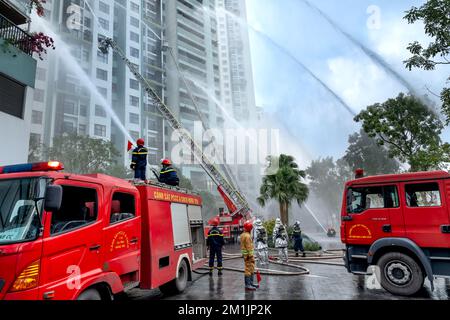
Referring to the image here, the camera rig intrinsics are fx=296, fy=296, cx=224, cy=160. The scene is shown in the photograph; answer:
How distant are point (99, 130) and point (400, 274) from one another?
1878 inches

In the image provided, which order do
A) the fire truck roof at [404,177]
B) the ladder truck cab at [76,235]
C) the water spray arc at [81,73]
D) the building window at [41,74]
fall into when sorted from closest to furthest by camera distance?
the ladder truck cab at [76,235] < the fire truck roof at [404,177] < the building window at [41,74] < the water spray arc at [81,73]

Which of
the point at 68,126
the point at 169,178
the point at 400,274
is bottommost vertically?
the point at 400,274

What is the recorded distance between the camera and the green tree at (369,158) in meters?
40.2

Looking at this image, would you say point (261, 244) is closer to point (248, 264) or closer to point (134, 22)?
point (248, 264)

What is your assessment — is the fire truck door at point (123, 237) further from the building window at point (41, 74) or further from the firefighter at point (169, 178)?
the building window at point (41, 74)

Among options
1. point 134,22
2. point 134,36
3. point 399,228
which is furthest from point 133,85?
point 399,228

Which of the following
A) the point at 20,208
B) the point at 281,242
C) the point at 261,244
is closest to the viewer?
the point at 20,208

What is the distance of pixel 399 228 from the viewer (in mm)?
7258

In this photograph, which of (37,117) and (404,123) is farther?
(37,117)

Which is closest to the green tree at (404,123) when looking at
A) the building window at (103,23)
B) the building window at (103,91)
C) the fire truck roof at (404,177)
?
the fire truck roof at (404,177)

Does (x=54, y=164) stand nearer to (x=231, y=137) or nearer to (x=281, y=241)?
(x=281, y=241)

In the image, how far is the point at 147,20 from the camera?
59.5 metres

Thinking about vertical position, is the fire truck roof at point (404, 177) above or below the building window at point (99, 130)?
below

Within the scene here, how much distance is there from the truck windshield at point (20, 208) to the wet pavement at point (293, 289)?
444 centimetres
